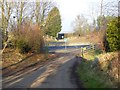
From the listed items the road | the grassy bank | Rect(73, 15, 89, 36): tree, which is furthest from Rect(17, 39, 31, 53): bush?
Rect(73, 15, 89, 36): tree

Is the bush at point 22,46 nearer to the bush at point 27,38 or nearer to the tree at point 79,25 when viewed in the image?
the bush at point 27,38

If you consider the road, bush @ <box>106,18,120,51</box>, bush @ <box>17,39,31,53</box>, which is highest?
bush @ <box>106,18,120,51</box>

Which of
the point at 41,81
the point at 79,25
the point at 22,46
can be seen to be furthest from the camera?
the point at 79,25

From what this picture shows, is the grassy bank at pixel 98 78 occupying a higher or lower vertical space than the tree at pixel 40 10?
lower

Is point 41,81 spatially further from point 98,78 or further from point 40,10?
point 40,10

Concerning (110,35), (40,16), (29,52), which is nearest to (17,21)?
(29,52)

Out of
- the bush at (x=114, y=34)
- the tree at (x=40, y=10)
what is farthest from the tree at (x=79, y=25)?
the bush at (x=114, y=34)

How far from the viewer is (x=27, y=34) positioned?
4234 cm

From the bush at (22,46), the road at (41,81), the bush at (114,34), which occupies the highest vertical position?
the bush at (114,34)

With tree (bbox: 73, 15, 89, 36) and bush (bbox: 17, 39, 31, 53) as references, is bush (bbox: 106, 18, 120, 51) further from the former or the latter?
tree (bbox: 73, 15, 89, 36)

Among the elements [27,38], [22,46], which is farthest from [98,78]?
[22,46]

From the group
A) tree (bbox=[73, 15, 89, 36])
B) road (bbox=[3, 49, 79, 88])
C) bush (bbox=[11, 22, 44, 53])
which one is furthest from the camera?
tree (bbox=[73, 15, 89, 36])

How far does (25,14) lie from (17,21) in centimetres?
276

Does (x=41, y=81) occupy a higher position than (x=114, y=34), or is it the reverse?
(x=114, y=34)
